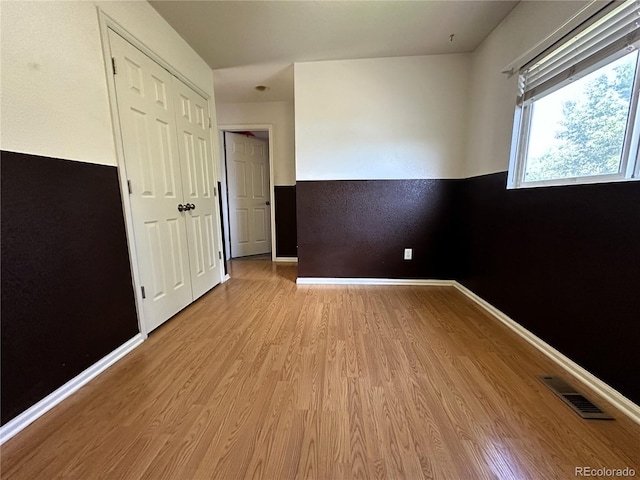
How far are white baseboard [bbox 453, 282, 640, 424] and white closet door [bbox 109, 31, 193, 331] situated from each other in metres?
2.60

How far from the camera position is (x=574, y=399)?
1.24 metres

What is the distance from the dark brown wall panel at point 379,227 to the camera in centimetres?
279

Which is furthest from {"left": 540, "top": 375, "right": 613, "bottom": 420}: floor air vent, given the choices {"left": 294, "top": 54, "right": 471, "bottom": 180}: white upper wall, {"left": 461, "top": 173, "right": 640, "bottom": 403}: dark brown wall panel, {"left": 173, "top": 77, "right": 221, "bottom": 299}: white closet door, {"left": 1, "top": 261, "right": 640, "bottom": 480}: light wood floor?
{"left": 173, "top": 77, "right": 221, "bottom": 299}: white closet door

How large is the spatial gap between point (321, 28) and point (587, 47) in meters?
1.72

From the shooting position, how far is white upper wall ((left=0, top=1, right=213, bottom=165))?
1.08 metres

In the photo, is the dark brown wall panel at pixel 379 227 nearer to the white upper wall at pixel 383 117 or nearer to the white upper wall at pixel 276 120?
the white upper wall at pixel 383 117

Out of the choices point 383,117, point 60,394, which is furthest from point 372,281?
point 60,394

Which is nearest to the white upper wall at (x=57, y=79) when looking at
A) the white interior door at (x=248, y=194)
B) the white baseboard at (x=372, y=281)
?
the white baseboard at (x=372, y=281)

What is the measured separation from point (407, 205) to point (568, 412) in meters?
2.00

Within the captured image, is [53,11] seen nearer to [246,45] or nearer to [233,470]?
[246,45]

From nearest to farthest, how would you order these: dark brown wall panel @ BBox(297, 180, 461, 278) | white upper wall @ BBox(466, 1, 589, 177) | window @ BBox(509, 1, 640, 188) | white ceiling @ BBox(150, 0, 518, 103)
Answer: window @ BBox(509, 1, 640, 188), white upper wall @ BBox(466, 1, 589, 177), white ceiling @ BBox(150, 0, 518, 103), dark brown wall panel @ BBox(297, 180, 461, 278)

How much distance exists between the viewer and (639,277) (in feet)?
3.70

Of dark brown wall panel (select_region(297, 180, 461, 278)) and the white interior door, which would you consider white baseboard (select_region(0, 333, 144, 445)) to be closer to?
dark brown wall panel (select_region(297, 180, 461, 278))

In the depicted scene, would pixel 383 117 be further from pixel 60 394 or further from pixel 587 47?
pixel 60 394
